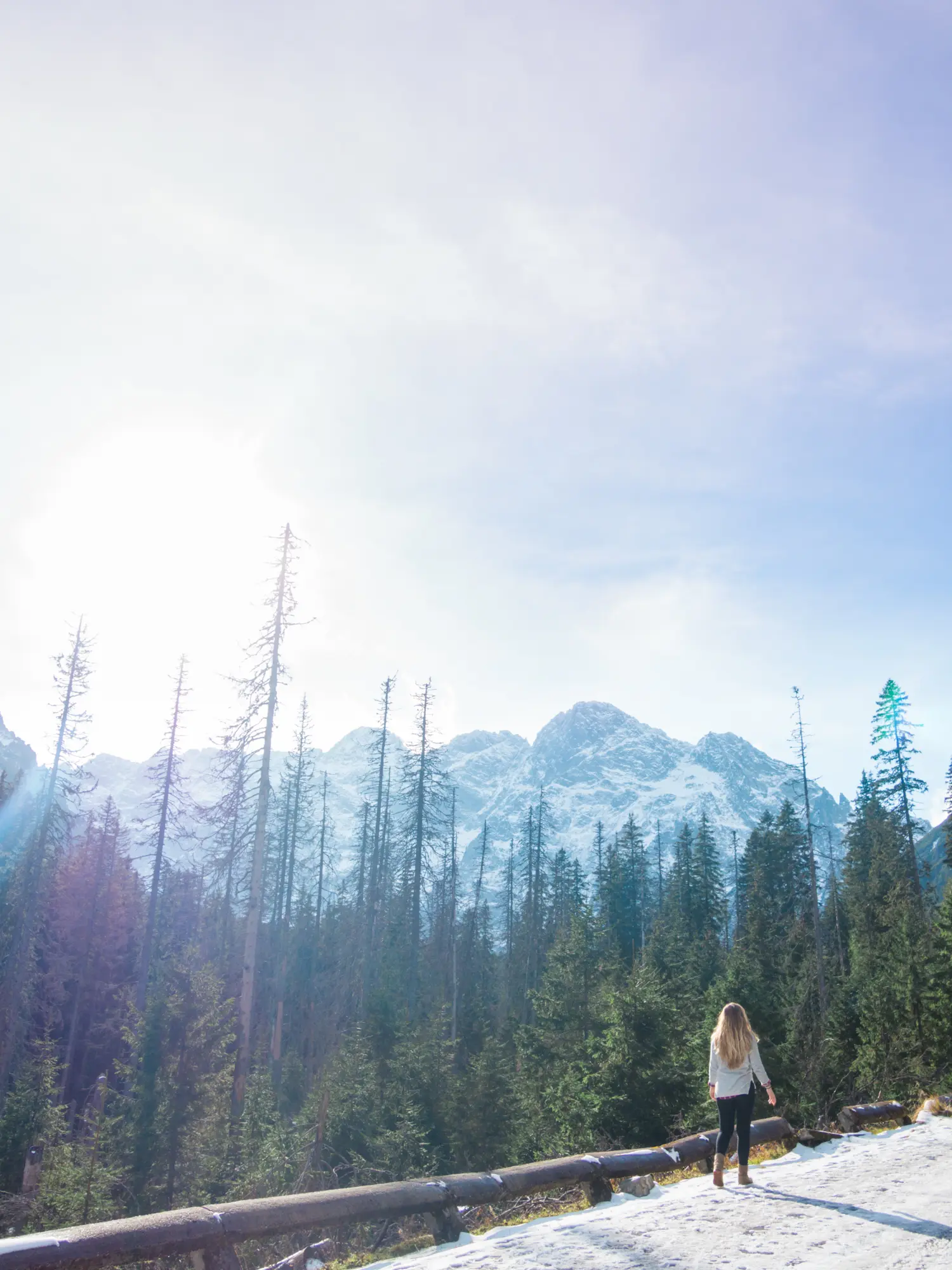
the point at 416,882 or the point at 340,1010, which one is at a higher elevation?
the point at 416,882

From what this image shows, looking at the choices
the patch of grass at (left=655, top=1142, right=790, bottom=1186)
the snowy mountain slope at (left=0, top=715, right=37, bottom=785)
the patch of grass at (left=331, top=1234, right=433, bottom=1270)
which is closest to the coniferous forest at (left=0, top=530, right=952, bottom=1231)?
the patch of grass at (left=655, top=1142, right=790, bottom=1186)

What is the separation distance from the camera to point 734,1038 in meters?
8.20

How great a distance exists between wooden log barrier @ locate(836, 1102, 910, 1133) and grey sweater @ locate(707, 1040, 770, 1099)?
5.37m

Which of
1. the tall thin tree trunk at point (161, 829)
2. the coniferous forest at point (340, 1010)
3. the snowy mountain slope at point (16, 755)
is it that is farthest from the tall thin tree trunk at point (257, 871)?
the snowy mountain slope at point (16, 755)

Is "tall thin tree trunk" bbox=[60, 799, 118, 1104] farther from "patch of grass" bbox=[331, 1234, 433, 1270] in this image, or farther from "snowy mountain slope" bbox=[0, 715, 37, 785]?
"snowy mountain slope" bbox=[0, 715, 37, 785]

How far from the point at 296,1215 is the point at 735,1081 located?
175 inches

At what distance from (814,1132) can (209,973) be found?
1253cm

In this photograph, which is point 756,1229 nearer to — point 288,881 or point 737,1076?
point 737,1076

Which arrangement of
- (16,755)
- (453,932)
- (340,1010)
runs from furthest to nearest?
(16,755), (453,932), (340,1010)

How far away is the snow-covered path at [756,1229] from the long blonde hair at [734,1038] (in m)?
1.16

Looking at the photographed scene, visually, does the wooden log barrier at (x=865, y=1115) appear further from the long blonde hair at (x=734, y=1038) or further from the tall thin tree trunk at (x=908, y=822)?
the tall thin tree trunk at (x=908, y=822)

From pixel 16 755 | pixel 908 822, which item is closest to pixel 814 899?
pixel 908 822

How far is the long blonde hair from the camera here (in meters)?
8.13

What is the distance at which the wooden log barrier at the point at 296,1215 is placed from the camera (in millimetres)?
5125
